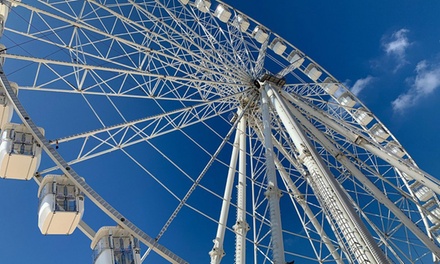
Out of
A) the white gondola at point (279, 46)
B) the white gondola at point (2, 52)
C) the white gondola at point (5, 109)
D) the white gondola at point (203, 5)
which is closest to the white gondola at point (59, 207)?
the white gondola at point (5, 109)

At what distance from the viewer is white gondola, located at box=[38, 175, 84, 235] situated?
634cm

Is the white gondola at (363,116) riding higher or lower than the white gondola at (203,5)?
lower

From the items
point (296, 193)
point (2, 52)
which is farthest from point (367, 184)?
point (2, 52)

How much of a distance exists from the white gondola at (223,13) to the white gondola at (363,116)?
719 centimetres

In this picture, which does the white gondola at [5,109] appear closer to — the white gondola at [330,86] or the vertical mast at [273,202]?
the vertical mast at [273,202]

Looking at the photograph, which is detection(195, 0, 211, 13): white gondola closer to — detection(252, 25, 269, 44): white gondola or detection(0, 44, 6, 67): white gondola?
detection(252, 25, 269, 44): white gondola

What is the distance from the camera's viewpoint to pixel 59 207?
6383mm

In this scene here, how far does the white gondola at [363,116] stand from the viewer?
1945cm

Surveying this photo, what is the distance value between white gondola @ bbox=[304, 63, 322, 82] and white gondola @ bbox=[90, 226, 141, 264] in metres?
15.6

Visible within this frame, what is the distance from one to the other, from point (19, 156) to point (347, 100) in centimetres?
1633

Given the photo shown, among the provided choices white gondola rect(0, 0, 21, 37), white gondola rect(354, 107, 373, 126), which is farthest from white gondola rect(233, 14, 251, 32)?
white gondola rect(0, 0, 21, 37)

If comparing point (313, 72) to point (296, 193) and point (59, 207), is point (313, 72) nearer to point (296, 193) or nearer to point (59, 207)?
point (296, 193)

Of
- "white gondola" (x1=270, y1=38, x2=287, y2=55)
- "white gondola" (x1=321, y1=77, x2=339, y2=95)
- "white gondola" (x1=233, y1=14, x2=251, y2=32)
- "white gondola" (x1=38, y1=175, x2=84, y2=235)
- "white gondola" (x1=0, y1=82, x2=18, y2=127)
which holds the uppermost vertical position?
"white gondola" (x1=233, y1=14, x2=251, y2=32)

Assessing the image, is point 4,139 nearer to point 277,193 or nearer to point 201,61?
point 277,193
